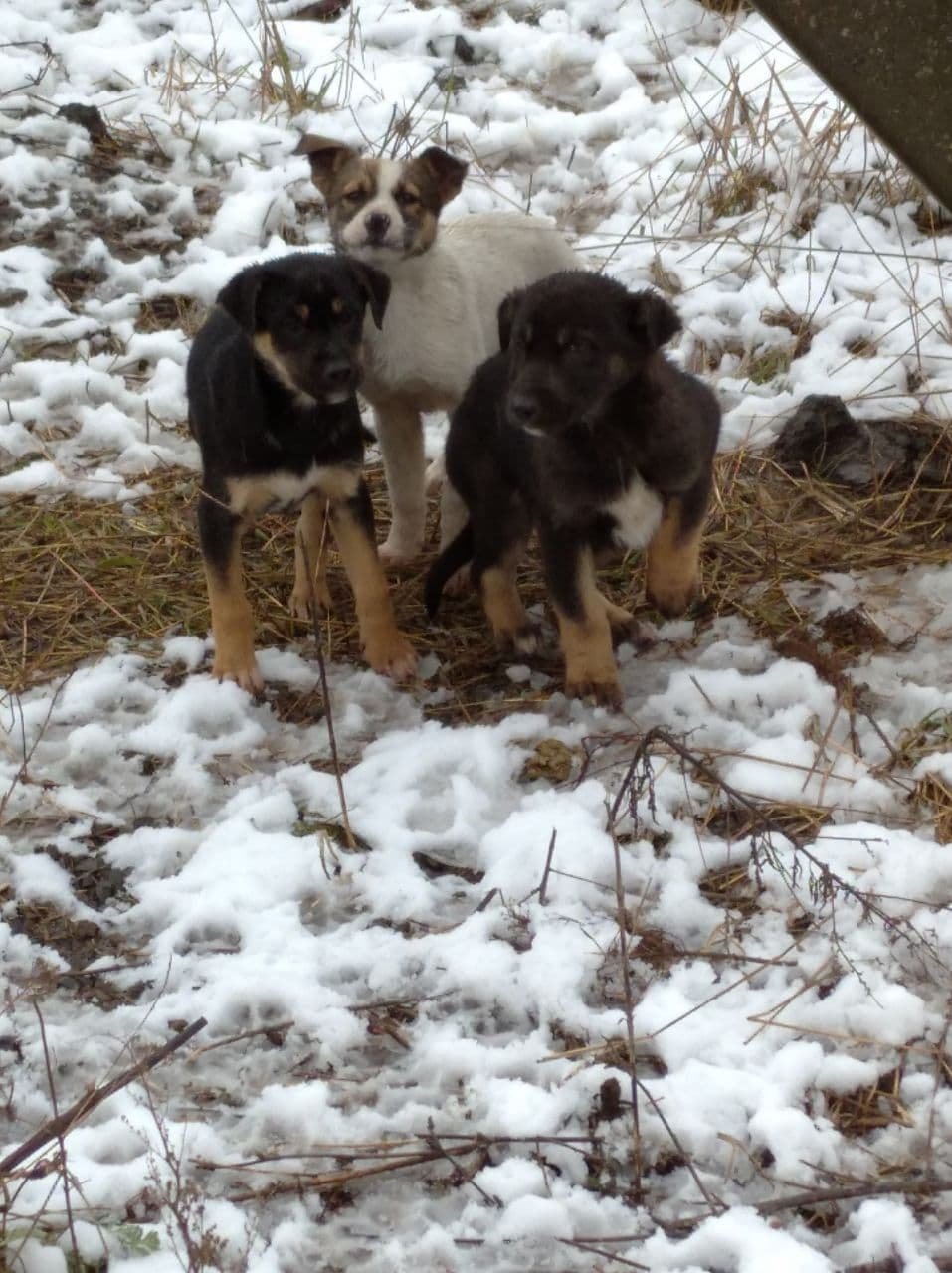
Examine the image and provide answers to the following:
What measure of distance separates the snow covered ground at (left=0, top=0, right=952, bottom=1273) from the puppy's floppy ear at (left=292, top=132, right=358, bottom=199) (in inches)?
49.3

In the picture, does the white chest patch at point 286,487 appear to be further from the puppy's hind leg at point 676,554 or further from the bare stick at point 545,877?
the bare stick at point 545,877

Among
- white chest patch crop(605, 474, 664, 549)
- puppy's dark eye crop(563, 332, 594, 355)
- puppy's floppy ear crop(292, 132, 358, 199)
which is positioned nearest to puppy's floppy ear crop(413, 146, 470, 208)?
puppy's floppy ear crop(292, 132, 358, 199)

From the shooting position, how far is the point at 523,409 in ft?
13.0

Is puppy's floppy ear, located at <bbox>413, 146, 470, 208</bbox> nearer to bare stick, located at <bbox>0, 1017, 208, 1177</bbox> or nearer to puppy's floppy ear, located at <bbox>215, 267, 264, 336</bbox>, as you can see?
puppy's floppy ear, located at <bbox>215, 267, 264, 336</bbox>

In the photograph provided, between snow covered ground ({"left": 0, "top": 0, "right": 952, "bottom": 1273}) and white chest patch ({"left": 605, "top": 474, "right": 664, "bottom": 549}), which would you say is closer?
snow covered ground ({"left": 0, "top": 0, "right": 952, "bottom": 1273})

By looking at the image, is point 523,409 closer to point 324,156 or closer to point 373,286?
point 373,286

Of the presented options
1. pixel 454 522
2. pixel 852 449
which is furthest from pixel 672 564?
pixel 852 449

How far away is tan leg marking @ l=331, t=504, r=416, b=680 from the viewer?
4.73 metres

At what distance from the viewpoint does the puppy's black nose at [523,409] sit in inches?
155

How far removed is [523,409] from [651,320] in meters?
0.45

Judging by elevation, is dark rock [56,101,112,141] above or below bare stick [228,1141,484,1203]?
above

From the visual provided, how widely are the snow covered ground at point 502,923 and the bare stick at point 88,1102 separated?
2.2 inches

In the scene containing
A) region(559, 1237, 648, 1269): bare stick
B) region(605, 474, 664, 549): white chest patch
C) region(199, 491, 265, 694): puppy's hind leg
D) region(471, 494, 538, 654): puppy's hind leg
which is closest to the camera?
region(559, 1237, 648, 1269): bare stick

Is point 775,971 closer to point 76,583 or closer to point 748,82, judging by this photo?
point 76,583
